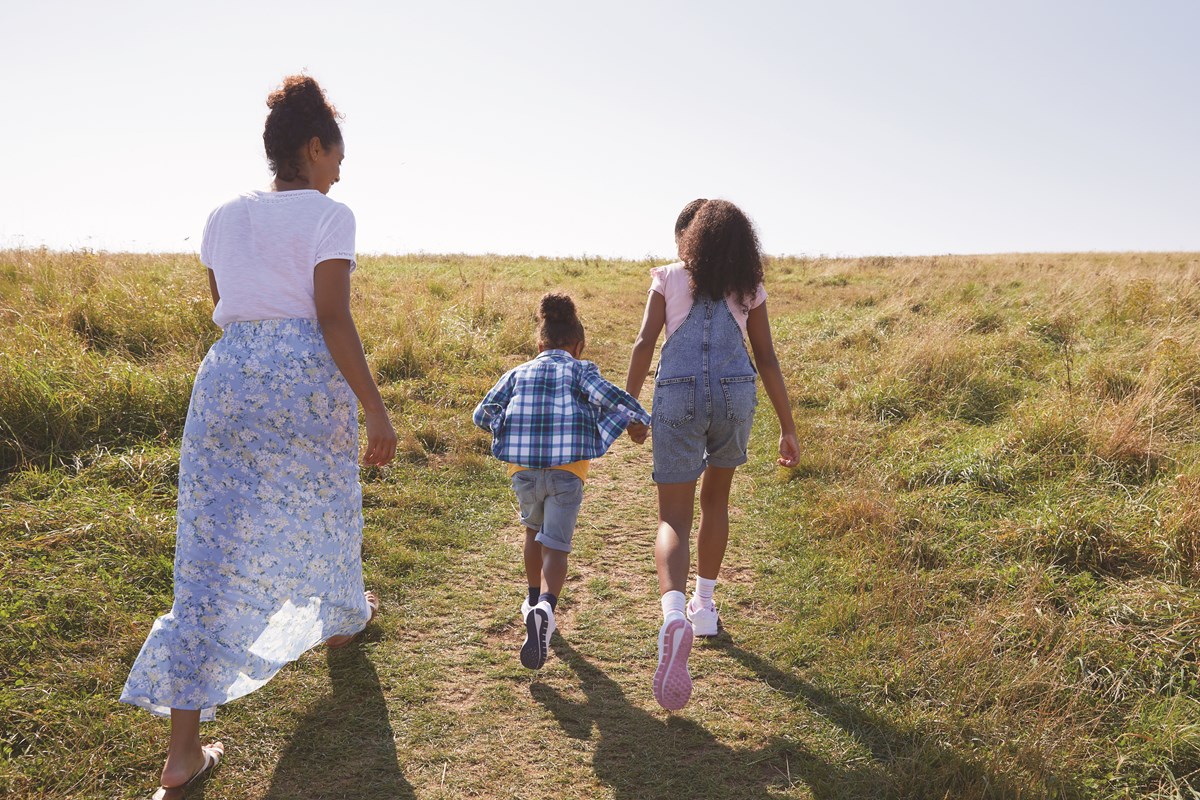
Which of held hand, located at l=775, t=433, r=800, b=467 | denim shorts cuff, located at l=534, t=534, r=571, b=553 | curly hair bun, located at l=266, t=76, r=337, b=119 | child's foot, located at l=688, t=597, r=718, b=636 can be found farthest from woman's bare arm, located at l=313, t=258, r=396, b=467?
child's foot, located at l=688, t=597, r=718, b=636

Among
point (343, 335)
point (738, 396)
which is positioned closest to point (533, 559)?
point (738, 396)

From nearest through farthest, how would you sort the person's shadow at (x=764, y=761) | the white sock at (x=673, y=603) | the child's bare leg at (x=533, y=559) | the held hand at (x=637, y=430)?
the person's shadow at (x=764, y=761)
the white sock at (x=673, y=603)
the held hand at (x=637, y=430)
the child's bare leg at (x=533, y=559)

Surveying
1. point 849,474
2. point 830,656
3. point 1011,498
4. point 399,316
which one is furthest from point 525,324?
point 830,656

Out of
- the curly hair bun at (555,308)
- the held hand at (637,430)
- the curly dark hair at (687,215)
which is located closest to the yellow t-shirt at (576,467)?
the held hand at (637,430)

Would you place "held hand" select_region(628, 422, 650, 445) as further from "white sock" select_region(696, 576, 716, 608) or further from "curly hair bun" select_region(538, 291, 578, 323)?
"white sock" select_region(696, 576, 716, 608)

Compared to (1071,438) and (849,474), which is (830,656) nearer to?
(849,474)

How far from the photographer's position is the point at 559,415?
11.8 feet

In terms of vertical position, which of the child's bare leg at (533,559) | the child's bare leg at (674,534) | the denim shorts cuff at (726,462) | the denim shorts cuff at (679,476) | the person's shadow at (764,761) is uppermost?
the denim shorts cuff at (726,462)

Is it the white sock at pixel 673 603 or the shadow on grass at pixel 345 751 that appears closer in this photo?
the shadow on grass at pixel 345 751

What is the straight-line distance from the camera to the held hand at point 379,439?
2820mm

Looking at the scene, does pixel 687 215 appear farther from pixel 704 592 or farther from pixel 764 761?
pixel 764 761

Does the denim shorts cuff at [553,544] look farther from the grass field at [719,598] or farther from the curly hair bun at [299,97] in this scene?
the curly hair bun at [299,97]

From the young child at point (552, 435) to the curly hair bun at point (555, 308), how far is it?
50mm

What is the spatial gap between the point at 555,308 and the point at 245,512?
1743 mm
